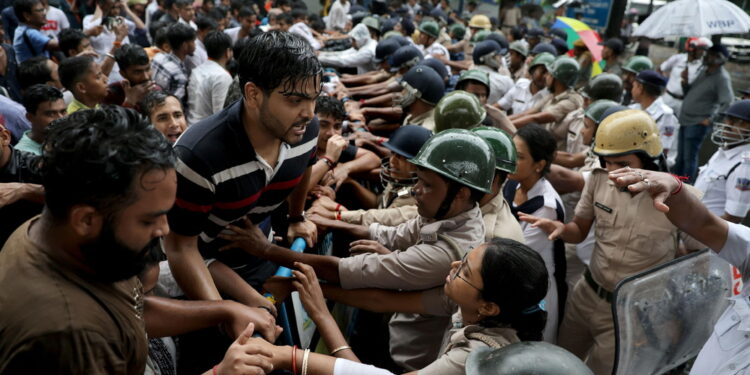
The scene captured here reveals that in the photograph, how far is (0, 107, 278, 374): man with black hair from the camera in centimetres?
129

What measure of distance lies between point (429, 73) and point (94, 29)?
5.47m

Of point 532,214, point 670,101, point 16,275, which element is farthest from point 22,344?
point 670,101

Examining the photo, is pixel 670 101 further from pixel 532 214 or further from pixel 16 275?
pixel 16 275

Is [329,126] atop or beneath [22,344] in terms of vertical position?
beneath

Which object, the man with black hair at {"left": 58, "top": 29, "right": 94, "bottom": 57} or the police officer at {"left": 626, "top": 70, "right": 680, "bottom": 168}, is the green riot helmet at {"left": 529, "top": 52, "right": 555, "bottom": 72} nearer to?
the police officer at {"left": 626, "top": 70, "right": 680, "bottom": 168}

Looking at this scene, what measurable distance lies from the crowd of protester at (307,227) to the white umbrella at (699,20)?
377 cm

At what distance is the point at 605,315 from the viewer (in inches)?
139

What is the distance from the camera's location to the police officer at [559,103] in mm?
6605

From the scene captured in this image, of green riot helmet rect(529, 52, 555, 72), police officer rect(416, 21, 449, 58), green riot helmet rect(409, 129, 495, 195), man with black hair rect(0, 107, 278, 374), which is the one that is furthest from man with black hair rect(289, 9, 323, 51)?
man with black hair rect(0, 107, 278, 374)

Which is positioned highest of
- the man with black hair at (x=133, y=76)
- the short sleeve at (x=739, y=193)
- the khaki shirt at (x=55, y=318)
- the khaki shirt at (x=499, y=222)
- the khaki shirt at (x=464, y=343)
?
the khaki shirt at (x=55, y=318)

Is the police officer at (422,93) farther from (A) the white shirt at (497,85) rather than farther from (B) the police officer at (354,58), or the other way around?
(B) the police officer at (354,58)

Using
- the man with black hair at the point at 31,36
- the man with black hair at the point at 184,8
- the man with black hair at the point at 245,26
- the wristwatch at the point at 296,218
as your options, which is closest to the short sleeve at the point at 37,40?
the man with black hair at the point at 31,36

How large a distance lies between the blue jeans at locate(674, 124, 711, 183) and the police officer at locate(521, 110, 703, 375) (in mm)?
6116

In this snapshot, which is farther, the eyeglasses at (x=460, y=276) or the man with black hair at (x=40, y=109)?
the man with black hair at (x=40, y=109)
